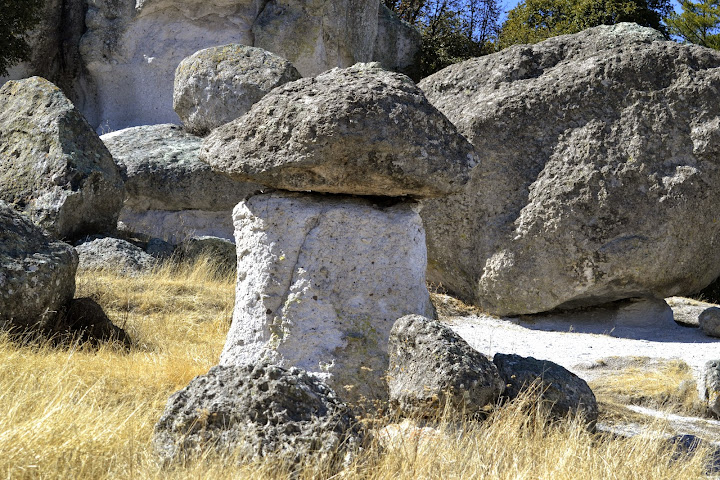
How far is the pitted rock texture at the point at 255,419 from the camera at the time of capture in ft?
9.36

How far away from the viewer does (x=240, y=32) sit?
15273 millimetres

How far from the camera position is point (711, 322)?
7371 millimetres

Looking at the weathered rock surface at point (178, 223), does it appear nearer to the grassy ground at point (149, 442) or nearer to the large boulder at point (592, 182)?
the large boulder at point (592, 182)

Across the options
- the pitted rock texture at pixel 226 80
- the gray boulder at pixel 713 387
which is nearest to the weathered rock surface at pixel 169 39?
the pitted rock texture at pixel 226 80

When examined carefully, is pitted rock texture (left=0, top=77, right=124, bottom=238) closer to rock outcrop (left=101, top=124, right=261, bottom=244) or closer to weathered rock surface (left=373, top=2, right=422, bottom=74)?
rock outcrop (left=101, top=124, right=261, bottom=244)

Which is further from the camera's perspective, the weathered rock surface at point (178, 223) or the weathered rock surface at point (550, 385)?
the weathered rock surface at point (178, 223)

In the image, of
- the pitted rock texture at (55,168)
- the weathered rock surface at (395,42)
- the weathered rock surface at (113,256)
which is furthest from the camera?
the weathered rock surface at (395,42)

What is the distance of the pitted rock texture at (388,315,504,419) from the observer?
143 inches

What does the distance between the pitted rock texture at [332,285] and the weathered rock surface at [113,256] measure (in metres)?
3.70

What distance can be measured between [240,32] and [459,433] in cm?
1293

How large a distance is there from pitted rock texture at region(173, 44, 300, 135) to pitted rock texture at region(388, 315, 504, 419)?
263 inches

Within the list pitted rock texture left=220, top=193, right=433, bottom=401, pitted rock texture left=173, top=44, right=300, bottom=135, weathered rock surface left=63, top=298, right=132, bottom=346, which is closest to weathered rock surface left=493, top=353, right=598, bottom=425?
pitted rock texture left=220, top=193, right=433, bottom=401

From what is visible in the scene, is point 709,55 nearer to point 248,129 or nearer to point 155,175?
point 248,129

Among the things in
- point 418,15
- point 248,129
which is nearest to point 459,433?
point 248,129
